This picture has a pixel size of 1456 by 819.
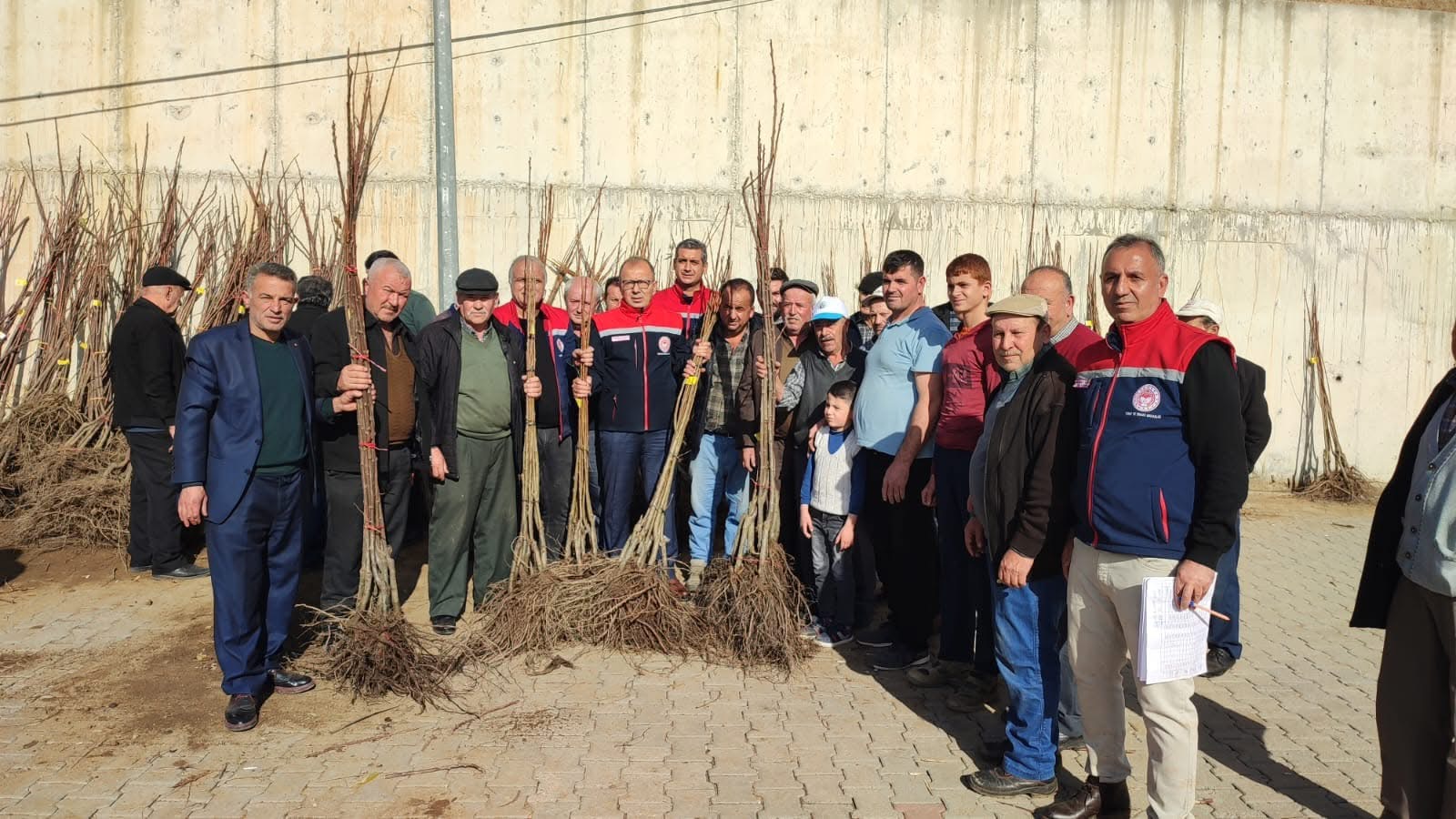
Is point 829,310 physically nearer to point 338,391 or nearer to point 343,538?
point 338,391

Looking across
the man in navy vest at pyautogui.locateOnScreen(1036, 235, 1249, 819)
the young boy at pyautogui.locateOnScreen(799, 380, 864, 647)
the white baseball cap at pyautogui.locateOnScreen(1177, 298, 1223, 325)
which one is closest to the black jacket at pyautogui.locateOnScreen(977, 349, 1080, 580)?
the man in navy vest at pyautogui.locateOnScreen(1036, 235, 1249, 819)

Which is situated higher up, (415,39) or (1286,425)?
(415,39)

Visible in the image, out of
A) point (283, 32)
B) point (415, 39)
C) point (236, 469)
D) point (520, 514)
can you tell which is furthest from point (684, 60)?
point (236, 469)

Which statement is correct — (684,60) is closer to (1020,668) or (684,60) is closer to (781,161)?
(781,161)

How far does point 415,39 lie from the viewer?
24.8ft

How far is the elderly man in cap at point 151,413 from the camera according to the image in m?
5.72

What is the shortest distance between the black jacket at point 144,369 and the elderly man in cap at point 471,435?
189cm

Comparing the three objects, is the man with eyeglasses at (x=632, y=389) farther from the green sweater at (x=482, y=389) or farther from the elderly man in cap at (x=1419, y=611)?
the elderly man in cap at (x=1419, y=611)

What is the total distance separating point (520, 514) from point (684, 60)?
412 cm

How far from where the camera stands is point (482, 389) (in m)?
4.94

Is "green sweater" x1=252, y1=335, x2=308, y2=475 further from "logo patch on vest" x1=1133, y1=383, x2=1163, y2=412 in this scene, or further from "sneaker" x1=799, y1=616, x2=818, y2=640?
"logo patch on vest" x1=1133, y1=383, x2=1163, y2=412

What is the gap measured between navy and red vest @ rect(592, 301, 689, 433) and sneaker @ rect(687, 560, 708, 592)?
2.36 feet

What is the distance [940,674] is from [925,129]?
5.01m

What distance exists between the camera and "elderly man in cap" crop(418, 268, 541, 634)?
4852 mm
